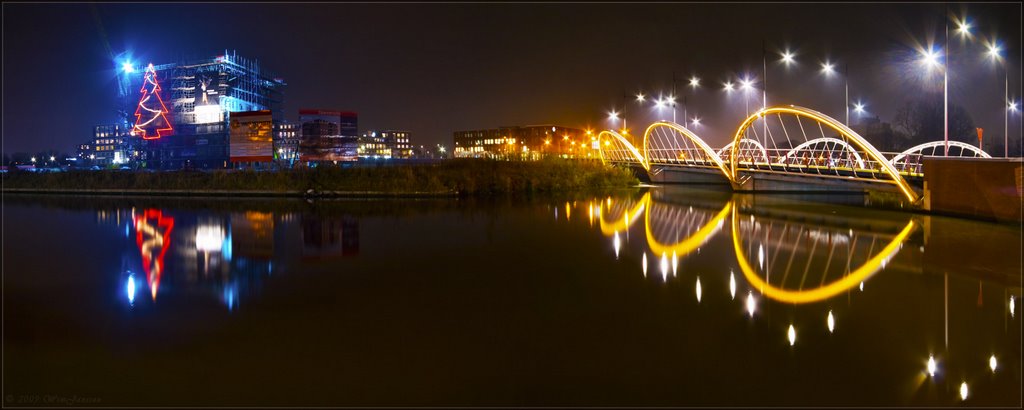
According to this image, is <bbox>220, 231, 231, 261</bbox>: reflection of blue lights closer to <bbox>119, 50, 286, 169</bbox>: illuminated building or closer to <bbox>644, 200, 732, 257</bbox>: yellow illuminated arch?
<bbox>644, 200, 732, 257</bbox>: yellow illuminated arch

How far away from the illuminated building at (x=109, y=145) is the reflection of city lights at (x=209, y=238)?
57958 mm

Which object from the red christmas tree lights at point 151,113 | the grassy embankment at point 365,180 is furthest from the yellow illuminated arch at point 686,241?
the red christmas tree lights at point 151,113

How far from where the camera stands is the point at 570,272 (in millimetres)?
13156

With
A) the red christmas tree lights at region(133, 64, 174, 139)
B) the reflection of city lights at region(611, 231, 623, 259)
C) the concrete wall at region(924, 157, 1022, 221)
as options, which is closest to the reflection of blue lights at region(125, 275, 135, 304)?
the reflection of city lights at region(611, 231, 623, 259)

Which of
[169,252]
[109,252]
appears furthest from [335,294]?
[109,252]

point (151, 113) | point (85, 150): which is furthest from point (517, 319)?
point (85, 150)

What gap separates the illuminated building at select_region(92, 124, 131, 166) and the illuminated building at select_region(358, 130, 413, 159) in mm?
29960

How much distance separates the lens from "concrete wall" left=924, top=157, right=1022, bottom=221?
20.1 metres

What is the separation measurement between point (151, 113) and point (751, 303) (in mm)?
66193

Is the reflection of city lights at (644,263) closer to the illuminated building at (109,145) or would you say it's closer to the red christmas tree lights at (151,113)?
the red christmas tree lights at (151,113)

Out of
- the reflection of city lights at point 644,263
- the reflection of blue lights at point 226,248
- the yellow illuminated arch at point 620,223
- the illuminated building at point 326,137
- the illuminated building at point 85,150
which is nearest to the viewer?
the reflection of city lights at point 644,263

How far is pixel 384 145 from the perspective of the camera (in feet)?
352

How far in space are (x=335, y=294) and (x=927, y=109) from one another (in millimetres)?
51549

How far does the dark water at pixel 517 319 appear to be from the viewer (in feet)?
20.9
